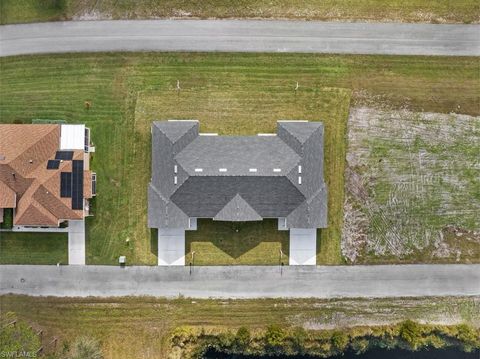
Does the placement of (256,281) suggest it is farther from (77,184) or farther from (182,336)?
(77,184)

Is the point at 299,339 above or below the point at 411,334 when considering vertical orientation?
below

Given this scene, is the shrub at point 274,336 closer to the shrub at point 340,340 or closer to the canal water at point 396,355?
the canal water at point 396,355

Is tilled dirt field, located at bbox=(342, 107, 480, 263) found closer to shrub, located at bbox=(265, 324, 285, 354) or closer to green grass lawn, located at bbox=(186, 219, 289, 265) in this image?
green grass lawn, located at bbox=(186, 219, 289, 265)

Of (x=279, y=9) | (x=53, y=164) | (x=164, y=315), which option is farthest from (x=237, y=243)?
(x=279, y=9)

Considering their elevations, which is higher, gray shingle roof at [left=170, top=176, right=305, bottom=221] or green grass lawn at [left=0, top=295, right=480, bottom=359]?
gray shingle roof at [left=170, top=176, right=305, bottom=221]

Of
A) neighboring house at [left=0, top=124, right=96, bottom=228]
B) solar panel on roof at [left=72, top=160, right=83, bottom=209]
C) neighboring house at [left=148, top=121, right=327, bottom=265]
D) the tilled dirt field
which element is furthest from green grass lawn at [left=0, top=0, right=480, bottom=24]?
solar panel on roof at [left=72, top=160, right=83, bottom=209]

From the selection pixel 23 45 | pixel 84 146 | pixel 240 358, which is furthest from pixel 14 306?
pixel 23 45
